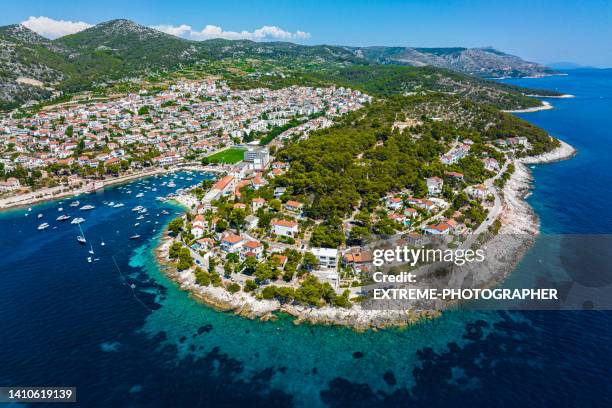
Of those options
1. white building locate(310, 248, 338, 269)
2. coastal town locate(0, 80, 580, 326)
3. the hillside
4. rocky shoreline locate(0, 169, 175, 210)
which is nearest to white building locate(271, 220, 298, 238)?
coastal town locate(0, 80, 580, 326)

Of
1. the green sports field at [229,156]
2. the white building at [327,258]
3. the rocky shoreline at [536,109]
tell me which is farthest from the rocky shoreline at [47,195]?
the rocky shoreline at [536,109]

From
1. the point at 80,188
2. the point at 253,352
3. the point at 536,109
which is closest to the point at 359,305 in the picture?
the point at 253,352

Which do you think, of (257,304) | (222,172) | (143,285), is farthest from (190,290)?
(222,172)

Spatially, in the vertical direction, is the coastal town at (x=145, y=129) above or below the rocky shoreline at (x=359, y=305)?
above

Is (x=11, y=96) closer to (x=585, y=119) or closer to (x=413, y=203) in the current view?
(x=413, y=203)

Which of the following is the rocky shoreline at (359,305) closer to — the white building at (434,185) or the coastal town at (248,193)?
the coastal town at (248,193)

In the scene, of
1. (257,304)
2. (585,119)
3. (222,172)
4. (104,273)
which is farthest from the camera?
(585,119)
